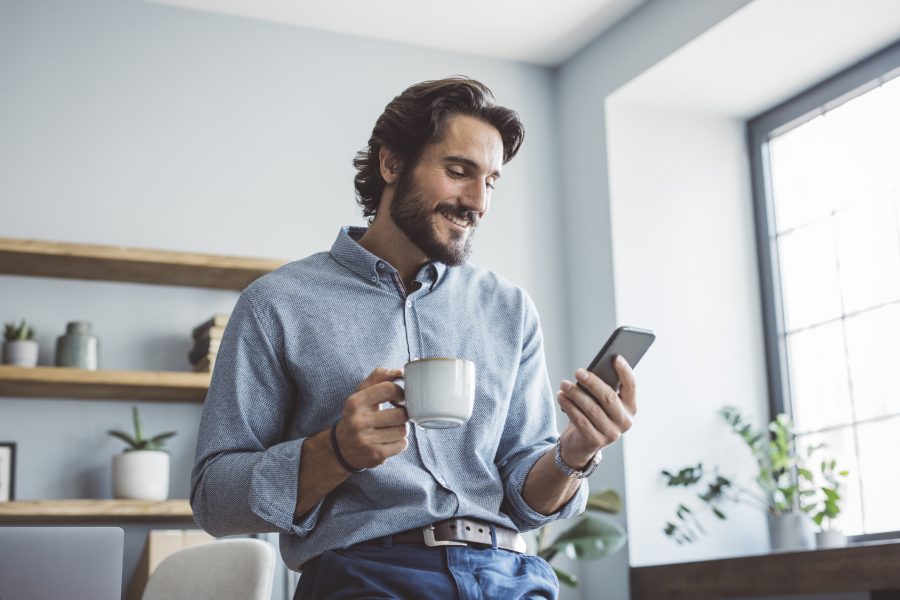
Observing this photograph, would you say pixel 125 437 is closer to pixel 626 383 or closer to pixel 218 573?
pixel 218 573

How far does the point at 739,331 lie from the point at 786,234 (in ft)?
1.34

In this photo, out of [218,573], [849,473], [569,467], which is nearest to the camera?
[569,467]

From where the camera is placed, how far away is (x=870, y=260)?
383 cm

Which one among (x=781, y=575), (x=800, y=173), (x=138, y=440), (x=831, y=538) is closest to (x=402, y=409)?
(x=781, y=575)

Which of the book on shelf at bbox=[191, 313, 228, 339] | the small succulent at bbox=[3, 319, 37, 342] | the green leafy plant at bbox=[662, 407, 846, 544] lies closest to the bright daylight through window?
the green leafy plant at bbox=[662, 407, 846, 544]

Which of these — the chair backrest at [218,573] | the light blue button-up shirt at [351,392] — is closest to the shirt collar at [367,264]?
the light blue button-up shirt at [351,392]

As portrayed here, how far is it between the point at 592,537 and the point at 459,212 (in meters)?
2.30

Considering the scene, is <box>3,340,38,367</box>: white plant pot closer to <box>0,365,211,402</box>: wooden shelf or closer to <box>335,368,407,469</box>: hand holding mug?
<box>0,365,211,402</box>: wooden shelf

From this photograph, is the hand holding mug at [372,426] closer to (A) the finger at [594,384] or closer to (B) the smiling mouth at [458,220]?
(A) the finger at [594,384]

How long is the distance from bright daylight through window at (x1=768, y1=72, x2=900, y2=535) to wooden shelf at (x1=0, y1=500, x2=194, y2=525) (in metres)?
2.21

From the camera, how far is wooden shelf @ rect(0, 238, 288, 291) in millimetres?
3432

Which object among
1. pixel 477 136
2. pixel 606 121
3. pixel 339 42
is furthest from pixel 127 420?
pixel 477 136

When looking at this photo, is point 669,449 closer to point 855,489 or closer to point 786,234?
point 855,489

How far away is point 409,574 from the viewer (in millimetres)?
1411
